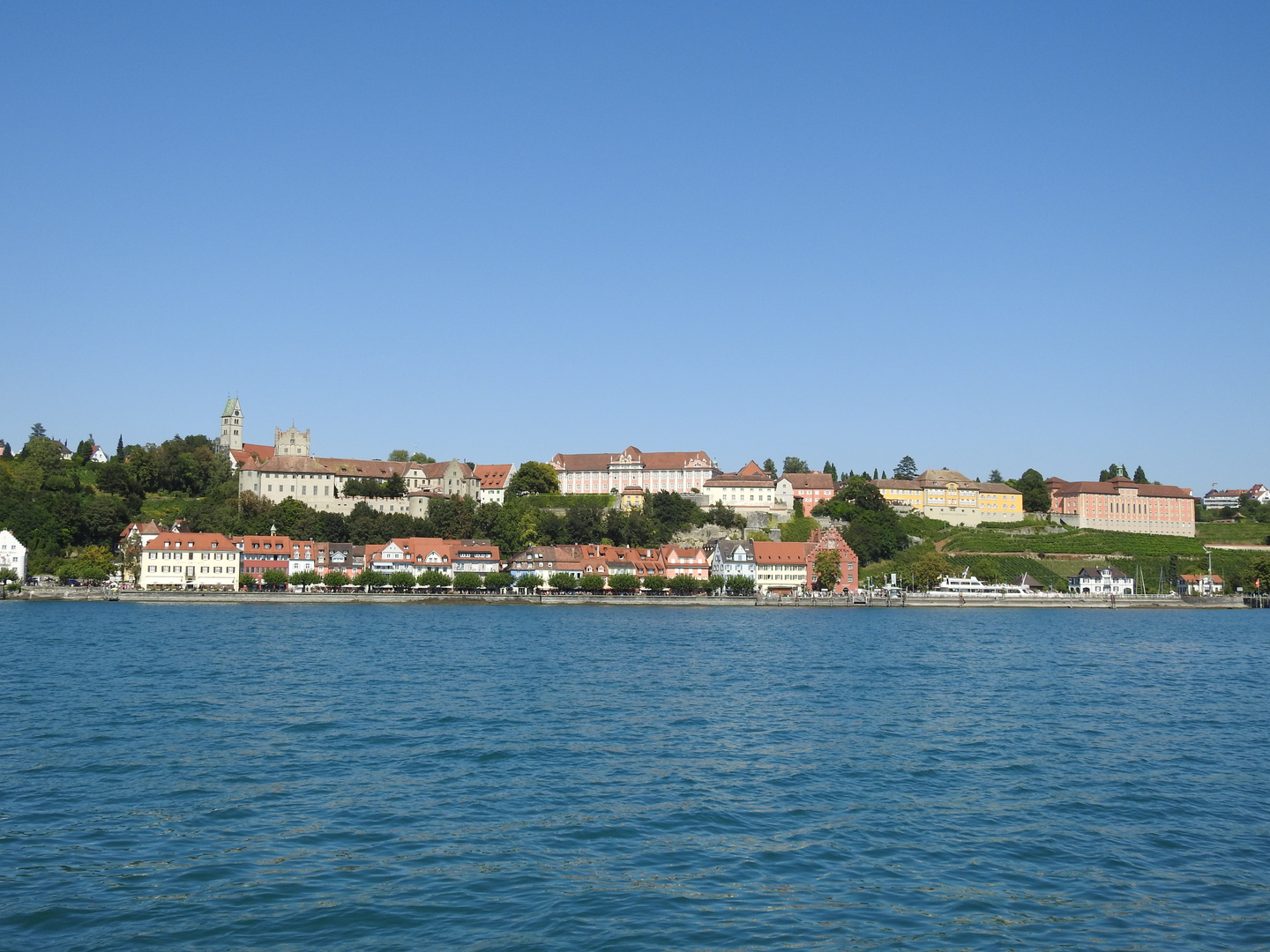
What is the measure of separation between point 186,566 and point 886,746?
67968 millimetres

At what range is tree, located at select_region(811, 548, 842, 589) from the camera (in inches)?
3403

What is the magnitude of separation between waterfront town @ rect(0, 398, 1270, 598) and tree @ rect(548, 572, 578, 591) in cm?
17

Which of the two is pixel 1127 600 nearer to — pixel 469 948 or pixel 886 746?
pixel 886 746

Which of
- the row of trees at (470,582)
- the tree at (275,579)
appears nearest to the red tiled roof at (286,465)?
the row of trees at (470,582)

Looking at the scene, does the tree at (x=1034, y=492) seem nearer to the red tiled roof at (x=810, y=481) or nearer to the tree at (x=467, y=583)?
the red tiled roof at (x=810, y=481)

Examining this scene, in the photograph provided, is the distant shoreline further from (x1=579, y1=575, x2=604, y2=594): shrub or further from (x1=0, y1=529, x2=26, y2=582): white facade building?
(x1=0, y1=529, x2=26, y2=582): white facade building

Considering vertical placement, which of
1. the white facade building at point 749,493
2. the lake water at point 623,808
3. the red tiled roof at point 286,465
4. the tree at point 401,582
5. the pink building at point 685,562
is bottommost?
the lake water at point 623,808

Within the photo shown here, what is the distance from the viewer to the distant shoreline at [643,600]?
7275 cm

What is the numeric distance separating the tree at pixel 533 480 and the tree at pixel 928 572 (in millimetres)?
34360

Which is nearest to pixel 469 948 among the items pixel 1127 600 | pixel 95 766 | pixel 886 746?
pixel 95 766

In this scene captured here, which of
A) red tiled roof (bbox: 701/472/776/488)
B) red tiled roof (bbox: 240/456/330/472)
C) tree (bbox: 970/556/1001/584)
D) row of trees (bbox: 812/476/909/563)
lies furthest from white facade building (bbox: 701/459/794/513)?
red tiled roof (bbox: 240/456/330/472)

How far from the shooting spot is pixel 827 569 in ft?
284

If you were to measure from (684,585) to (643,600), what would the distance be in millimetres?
7165

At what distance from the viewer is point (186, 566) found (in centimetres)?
7925
